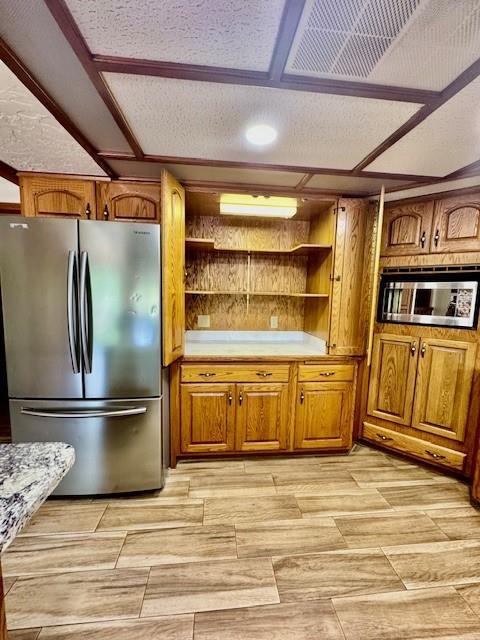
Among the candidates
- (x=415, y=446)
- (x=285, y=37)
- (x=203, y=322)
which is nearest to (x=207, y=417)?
(x=203, y=322)

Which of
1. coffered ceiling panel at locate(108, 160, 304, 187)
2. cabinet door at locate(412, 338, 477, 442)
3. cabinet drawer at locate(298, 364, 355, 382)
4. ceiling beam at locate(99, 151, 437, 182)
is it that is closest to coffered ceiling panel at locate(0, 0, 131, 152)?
ceiling beam at locate(99, 151, 437, 182)

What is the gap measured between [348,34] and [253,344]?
212 centimetres

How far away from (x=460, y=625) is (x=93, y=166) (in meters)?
3.11

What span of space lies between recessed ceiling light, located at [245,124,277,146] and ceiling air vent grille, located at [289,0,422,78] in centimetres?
38

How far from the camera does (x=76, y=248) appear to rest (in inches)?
68.6

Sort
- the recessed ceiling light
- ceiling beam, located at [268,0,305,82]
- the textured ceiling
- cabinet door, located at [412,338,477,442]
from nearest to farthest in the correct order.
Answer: ceiling beam, located at [268,0,305,82]
the recessed ceiling light
cabinet door, located at [412,338,477,442]
the textured ceiling

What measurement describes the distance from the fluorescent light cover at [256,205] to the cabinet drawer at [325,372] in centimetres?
129

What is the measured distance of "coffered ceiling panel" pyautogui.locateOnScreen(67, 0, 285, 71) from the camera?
0.84 metres

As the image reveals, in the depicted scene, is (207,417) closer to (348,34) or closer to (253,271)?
(253,271)

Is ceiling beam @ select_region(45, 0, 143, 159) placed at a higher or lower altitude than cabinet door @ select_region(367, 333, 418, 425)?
higher

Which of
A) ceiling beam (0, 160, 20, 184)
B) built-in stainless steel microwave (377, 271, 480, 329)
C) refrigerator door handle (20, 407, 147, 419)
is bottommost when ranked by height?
refrigerator door handle (20, 407, 147, 419)

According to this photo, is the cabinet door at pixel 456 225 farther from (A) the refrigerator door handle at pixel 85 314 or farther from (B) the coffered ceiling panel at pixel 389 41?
(A) the refrigerator door handle at pixel 85 314

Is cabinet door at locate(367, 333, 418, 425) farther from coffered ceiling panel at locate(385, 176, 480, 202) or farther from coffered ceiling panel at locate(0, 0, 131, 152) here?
coffered ceiling panel at locate(0, 0, 131, 152)

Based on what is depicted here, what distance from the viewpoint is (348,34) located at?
92cm
